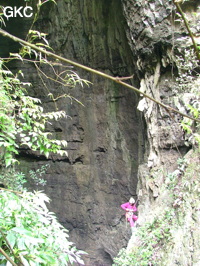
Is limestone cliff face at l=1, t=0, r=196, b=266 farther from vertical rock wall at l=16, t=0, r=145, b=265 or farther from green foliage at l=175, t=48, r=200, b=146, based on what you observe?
green foliage at l=175, t=48, r=200, b=146

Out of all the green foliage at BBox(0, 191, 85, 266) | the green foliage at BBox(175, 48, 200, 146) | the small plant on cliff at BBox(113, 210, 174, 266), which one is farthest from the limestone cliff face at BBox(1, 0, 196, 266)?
the green foliage at BBox(0, 191, 85, 266)

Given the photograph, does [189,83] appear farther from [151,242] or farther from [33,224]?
[33,224]

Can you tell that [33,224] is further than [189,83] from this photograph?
No

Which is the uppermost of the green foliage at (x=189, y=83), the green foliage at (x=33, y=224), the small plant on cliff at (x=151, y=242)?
the green foliage at (x=189, y=83)

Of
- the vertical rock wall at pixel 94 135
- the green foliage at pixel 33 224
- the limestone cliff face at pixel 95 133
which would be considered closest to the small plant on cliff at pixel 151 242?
the green foliage at pixel 33 224

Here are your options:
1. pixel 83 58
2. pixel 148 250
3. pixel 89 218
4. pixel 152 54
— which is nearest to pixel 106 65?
pixel 83 58

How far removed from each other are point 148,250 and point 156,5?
2903mm

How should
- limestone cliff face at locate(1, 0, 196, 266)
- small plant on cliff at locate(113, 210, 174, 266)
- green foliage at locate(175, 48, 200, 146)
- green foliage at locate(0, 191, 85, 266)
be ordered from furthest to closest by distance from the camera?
1. limestone cliff face at locate(1, 0, 196, 266)
2. green foliage at locate(175, 48, 200, 146)
3. small plant on cliff at locate(113, 210, 174, 266)
4. green foliage at locate(0, 191, 85, 266)

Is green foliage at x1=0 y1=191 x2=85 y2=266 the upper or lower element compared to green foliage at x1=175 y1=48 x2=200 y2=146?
lower

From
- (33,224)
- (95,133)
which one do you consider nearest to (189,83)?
(33,224)

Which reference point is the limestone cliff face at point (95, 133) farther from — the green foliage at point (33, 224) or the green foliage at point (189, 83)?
the green foliage at point (33, 224)

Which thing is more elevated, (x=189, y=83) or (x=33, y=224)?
(x=189, y=83)

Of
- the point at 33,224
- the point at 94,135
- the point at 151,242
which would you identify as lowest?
the point at 151,242

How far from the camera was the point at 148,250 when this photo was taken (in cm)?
255
